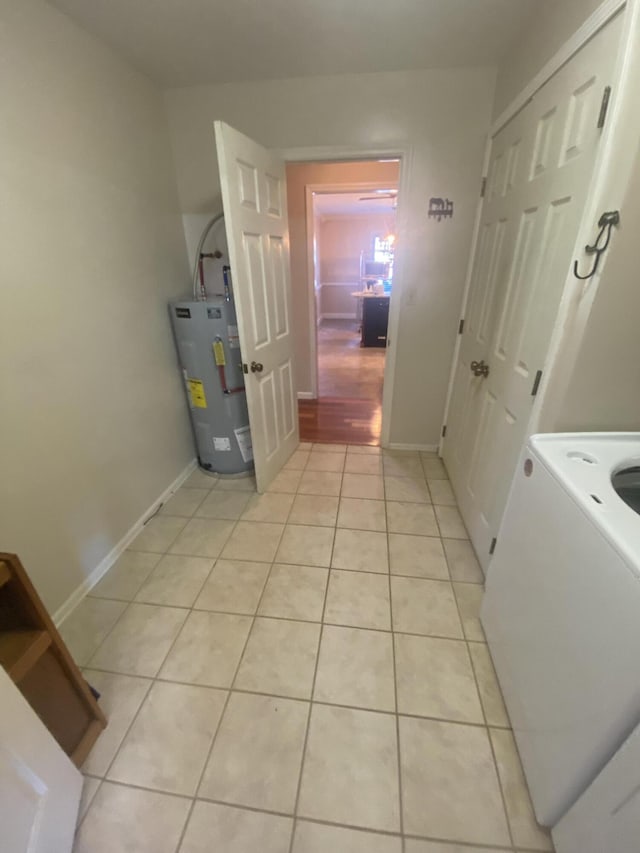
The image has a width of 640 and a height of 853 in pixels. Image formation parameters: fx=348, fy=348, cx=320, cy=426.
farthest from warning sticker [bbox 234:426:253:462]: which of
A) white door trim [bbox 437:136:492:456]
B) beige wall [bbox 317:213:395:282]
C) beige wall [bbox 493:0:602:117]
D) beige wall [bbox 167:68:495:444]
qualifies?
beige wall [bbox 317:213:395:282]

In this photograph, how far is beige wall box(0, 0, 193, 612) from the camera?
1.27 meters

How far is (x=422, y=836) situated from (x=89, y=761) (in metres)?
1.00

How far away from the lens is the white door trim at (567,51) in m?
0.97

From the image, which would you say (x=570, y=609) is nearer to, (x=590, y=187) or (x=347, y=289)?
(x=590, y=187)

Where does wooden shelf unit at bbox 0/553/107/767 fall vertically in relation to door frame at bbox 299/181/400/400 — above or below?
below

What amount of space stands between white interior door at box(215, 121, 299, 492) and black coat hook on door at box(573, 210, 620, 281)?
56.6 inches

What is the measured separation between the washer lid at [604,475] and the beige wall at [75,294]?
1.80 metres

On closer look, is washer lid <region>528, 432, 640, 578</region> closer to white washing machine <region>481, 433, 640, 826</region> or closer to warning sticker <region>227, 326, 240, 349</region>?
white washing machine <region>481, 433, 640, 826</region>

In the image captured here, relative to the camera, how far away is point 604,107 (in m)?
0.97

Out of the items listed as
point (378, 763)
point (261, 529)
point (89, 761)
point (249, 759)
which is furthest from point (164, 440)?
point (378, 763)

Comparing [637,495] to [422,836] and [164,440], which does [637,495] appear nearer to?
[422,836]

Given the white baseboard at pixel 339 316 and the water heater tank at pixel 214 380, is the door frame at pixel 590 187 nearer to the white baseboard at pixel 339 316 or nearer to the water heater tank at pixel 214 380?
the water heater tank at pixel 214 380

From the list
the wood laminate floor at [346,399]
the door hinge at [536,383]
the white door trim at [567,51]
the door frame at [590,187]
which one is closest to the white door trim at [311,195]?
the wood laminate floor at [346,399]

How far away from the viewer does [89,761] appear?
3.55ft
